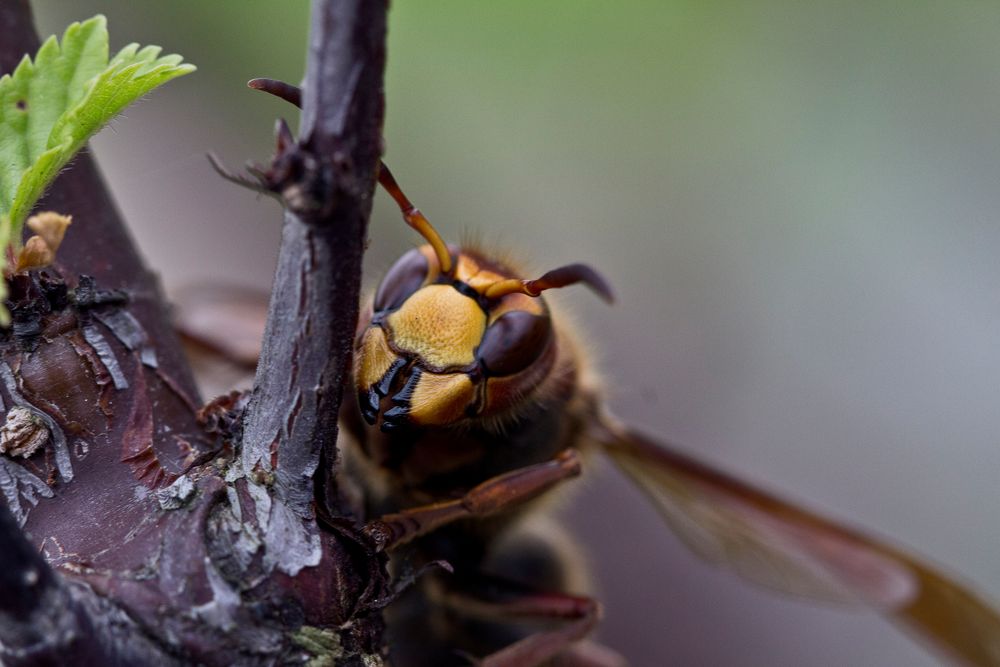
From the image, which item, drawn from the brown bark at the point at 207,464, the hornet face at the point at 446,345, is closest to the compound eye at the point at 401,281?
the hornet face at the point at 446,345

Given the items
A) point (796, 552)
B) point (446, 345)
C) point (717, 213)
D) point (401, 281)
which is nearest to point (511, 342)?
point (446, 345)

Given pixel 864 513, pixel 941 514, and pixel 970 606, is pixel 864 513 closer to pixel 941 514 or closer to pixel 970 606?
pixel 941 514

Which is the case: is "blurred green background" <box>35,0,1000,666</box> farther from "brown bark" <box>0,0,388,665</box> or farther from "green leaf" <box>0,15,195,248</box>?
"brown bark" <box>0,0,388,665</box>

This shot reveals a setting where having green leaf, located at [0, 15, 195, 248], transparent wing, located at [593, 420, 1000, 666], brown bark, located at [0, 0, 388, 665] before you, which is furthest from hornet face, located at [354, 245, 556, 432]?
transparent wing, located at [593, 420, 1000, 666]

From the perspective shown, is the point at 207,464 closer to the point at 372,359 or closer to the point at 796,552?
the point at 372,359

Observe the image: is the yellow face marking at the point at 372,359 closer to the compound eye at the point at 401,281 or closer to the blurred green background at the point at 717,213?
the compound eye at the point at 401,281
